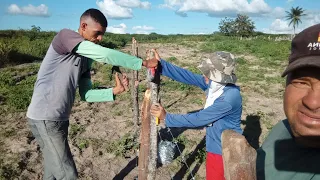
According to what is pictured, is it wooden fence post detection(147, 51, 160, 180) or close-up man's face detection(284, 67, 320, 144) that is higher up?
close-up man's face detection(284, 67, 320, 144)

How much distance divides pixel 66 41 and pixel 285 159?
201 centimetres

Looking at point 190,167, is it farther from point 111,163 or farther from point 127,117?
point 127,117

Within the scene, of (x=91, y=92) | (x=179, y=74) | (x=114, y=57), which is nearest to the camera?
(x=114, y=57)

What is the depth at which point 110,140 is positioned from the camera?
5.64 metres

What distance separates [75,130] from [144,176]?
3254mm

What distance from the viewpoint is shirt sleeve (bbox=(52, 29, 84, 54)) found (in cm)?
236

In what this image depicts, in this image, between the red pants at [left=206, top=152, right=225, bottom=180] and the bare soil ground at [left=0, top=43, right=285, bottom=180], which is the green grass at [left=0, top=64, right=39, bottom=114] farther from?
the red pants at [left=206, top=152, right=225, bottom=180]

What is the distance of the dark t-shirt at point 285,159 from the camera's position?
0.90 m

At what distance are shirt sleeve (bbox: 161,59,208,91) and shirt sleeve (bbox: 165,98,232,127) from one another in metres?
0.47

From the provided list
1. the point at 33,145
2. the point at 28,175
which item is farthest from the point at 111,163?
the point at 33,145

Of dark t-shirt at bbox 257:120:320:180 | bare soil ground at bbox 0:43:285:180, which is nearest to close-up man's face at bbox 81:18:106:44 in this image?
dark t-shirt at bbox 257:120:320:180

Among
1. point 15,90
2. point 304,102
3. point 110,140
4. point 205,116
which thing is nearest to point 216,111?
point 205,116

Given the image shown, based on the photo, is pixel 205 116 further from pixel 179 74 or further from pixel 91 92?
pixel 91 92

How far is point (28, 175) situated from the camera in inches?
170
